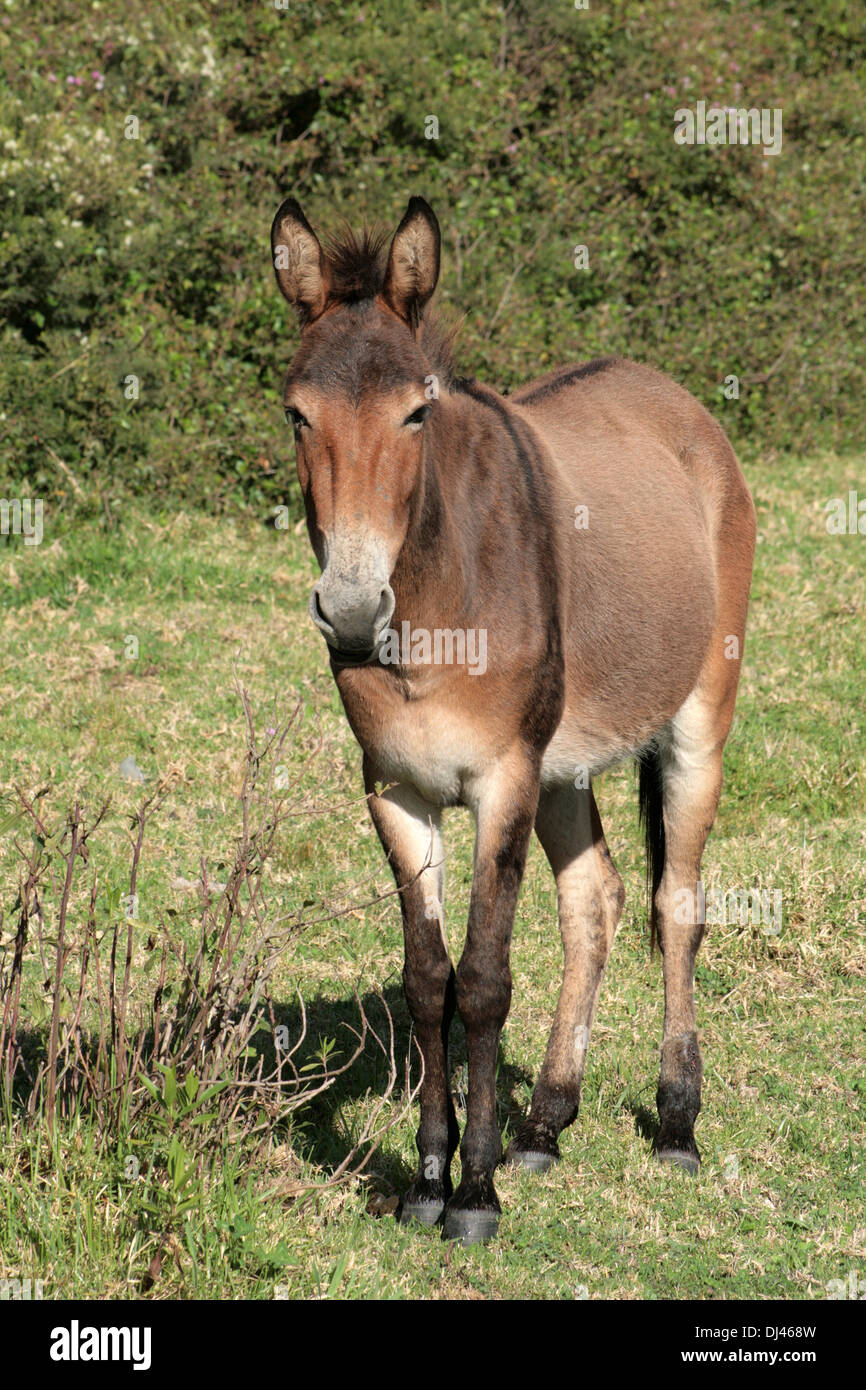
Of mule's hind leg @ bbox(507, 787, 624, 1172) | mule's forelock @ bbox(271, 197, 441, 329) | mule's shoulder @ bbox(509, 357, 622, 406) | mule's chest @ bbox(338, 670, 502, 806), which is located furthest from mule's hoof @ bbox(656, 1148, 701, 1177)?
mule's forelock @ bbox(271, 197, 441, 329)

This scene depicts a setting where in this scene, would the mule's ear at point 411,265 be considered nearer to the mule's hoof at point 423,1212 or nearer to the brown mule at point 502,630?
the brown mule at point 502,630

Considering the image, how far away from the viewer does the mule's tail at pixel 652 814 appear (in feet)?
17.6

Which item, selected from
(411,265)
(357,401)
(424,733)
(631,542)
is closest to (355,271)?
(411,265)

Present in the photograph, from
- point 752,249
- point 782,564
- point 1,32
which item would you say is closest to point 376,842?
point 782,564

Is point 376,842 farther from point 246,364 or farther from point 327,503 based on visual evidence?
point 246,364

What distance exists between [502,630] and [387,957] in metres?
2.28

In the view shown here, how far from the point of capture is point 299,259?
382 centimetres

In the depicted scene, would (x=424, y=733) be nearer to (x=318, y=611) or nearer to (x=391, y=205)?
(x=318, y=611)

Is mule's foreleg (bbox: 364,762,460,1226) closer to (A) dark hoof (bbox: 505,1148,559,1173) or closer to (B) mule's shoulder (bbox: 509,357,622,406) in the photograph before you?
(A) dark hoof (bbox: 505,1148,559,1173)

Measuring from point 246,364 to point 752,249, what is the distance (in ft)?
19.1

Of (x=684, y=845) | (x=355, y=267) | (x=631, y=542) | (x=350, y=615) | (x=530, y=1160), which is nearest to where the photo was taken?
(x=350, y=615)

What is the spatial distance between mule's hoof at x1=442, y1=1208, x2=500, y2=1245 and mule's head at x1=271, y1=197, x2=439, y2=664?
166 cm

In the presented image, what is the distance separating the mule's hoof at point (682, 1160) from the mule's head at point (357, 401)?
2178 millimetres

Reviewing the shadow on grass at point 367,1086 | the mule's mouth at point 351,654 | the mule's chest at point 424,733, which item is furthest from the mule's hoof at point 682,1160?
the mule's mouth at point 351,654
